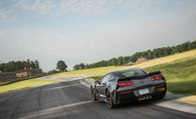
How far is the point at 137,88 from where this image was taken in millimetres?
10000

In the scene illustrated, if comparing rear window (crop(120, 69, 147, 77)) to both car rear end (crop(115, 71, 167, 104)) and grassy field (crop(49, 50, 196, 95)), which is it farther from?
grassy field (crop(49, 50, 196, 95))

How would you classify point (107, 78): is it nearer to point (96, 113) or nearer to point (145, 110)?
point (96, 113)

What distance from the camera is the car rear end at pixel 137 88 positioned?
9.99 metres

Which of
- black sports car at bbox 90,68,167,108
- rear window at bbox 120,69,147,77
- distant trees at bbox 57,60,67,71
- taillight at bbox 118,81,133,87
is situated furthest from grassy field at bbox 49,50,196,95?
distant trees at bbox 57,60,67,71

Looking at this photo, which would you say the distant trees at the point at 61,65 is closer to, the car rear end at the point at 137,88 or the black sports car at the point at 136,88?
the black sports car at the point at 136,88

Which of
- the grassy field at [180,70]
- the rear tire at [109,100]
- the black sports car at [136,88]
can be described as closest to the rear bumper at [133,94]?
the black sports car at [136,88]

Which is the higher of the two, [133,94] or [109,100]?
[133,94]

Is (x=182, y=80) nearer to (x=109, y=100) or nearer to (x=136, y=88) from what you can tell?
(x=109, y=100)

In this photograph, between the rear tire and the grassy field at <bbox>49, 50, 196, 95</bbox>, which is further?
the grassy field at <bbox>49, 50, 196, 95</bbox>

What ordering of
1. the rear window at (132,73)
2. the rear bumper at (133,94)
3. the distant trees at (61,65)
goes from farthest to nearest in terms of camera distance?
the distant trees at (61,65)
the rear window at (132,73)
the rear bumper at (133,94)

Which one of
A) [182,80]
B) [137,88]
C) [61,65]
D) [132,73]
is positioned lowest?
[182,80]

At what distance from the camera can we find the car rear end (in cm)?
999

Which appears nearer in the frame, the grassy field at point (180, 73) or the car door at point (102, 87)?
the car door at point (102, 87)

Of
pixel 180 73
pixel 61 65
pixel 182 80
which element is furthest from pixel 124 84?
pixel 61 65
